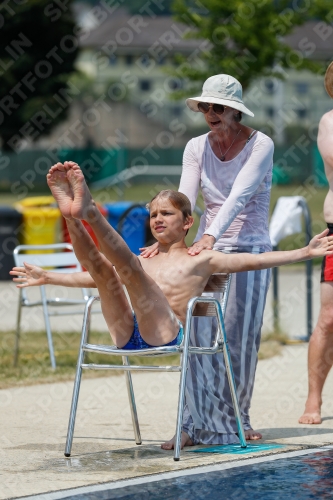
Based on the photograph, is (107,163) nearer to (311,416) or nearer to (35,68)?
(35,68)

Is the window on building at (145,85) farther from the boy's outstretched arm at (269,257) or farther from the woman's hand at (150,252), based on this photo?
the boy's outstretched arm at (269,257)

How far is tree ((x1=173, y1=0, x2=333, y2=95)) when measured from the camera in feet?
72.8

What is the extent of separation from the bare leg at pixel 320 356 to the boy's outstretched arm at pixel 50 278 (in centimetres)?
169

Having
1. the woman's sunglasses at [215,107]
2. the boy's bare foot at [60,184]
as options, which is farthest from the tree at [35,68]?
the boy's bare foot at [60,184]

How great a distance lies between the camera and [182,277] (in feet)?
17.8

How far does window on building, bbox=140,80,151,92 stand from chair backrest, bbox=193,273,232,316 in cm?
9175

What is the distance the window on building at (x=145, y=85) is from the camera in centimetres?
9682

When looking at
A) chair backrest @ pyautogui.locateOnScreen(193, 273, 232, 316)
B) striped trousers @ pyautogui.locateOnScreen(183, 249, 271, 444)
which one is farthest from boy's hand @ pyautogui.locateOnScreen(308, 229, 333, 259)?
striped trousers @ pyautogui.locateOnScreen(183, 249, 271, 444)

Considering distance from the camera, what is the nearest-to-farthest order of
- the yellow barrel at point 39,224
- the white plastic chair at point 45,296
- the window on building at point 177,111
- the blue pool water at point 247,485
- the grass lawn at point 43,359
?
the blue pool water at point 247,485
the grass lawn at point 43,359
the white plastic chair at point 45,296
the yellow barrel at point 39,224
the window on building at point 177,111

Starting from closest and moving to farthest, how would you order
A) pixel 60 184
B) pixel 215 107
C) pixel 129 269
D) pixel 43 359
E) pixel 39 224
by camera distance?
1. pixel 60 184
2. pixel 129 269
3. pixel 215 107
4. pixel 43 359
5. pixel 39 224

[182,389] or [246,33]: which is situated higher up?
[246,33]

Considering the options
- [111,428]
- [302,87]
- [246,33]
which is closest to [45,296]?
[111,428]

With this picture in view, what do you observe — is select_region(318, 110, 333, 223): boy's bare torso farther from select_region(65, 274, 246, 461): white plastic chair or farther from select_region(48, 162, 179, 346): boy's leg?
select_region(48, 162, 179, 346): boy's leg

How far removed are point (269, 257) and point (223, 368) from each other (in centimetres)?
82
